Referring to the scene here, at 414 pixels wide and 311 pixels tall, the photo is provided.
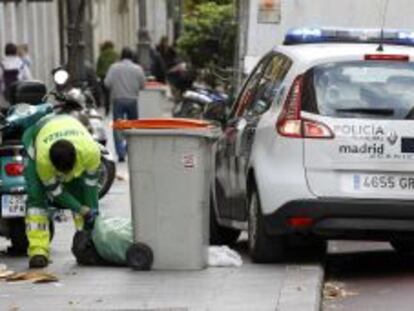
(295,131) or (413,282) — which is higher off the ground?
(295,131)

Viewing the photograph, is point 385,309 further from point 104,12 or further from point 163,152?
point 104,12

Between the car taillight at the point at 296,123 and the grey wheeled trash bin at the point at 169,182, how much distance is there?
23.0 inches

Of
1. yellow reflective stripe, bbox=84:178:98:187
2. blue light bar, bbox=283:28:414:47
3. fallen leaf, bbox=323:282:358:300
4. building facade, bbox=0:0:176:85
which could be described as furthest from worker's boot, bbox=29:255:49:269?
building facade, bbox=0:0:176:85

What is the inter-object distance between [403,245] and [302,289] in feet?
8.32

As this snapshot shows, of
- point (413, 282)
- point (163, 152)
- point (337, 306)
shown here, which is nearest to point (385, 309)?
point (337, 306)

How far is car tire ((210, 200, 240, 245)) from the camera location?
1245 cm

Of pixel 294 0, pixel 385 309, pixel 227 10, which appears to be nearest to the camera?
pixel 385 309

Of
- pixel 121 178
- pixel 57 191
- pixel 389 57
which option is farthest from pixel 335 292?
pixel 121 178

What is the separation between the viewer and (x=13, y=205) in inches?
442

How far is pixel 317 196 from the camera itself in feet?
33.9

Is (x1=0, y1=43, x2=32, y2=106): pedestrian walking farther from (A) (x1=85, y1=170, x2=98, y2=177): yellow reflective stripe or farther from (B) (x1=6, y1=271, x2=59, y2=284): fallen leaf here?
(B) (x1=6, y1=271, x2=59, y2=284): fallen leaf

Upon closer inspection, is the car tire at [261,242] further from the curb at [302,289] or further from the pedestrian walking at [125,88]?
the pedestrian walking at [125,88]

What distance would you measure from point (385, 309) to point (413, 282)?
43.7 inches

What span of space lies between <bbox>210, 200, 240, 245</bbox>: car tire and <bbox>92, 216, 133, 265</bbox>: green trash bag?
6.22 feet
